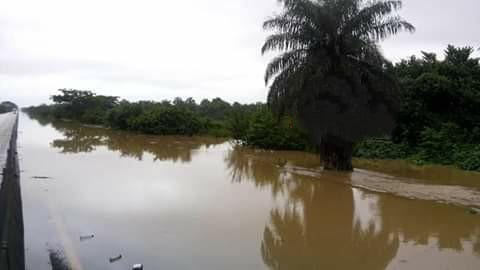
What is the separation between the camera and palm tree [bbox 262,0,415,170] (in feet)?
48.4

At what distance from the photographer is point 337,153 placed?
16031 millimetres

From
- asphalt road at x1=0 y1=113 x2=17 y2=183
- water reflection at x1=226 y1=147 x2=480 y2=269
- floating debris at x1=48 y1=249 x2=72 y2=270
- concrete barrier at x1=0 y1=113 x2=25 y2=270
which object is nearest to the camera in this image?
concrete barrier at x1=0 y1=113 x2=25 y2=270

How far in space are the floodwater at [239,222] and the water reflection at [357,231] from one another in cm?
2

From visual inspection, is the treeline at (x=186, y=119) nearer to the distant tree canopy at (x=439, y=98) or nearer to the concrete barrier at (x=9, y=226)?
the distant tree canopy at (x=439, y=98)

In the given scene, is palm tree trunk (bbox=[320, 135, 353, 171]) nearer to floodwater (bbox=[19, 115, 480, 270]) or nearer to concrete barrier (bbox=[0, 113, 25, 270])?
floodwater (bbox=[19, 115, 480, 270])

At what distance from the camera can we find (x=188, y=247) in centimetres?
638

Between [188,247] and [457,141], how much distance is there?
1739 centimetres

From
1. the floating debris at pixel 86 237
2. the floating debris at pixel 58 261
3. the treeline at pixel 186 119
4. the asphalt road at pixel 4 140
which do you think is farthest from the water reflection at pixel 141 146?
the floating debris at pixel 58 261

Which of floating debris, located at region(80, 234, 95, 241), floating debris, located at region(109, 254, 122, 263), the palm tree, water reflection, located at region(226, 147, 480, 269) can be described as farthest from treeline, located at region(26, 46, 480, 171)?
floating debris, located at region(109, 254, 122, 263)

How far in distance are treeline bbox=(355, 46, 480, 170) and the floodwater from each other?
481cm

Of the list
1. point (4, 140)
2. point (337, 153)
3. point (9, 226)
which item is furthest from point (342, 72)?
point (9, 226)

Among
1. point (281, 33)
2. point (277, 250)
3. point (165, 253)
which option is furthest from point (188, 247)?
point (281, 33)

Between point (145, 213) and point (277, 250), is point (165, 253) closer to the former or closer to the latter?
point (277, 250)

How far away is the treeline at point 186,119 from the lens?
25.4 meters
